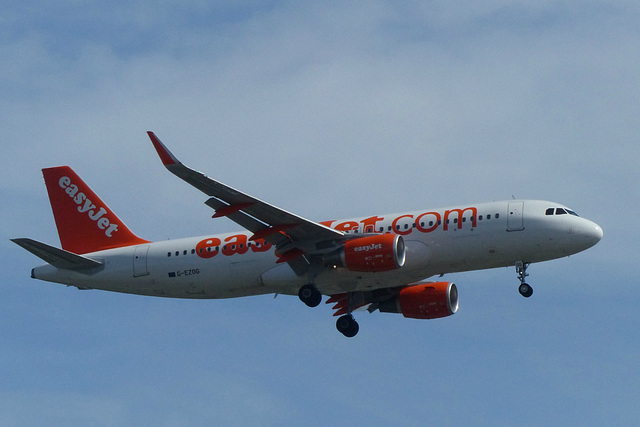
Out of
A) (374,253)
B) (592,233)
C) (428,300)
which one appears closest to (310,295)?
(374,253)

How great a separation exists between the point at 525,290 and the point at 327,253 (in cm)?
890

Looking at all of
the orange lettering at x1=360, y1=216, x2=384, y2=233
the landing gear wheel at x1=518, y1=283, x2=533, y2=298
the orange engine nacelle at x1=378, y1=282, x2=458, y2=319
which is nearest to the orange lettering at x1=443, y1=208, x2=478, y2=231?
the orange lettering at x1=360, y1=216, x2=384, y2=233

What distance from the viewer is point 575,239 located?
160 ft

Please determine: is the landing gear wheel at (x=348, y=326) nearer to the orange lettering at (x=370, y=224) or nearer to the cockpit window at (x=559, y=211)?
the orange lettering at (x=370, y=224)

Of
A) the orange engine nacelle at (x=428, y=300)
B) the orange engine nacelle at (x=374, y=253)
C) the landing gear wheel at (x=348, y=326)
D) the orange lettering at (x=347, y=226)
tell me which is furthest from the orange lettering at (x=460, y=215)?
the landing gear wheel at (x=348, y=326)

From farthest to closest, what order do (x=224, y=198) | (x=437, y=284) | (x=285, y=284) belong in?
(x=437, y=284) → (x=285, y=284) → (x=224, y=198)

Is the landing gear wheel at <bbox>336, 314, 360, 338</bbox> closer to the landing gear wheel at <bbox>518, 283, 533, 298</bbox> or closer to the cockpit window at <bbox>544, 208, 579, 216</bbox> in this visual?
the landing gear wheel at <bbox>518, 283, 533, 298</bbox>

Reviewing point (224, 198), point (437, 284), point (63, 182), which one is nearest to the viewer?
point (224, 198)

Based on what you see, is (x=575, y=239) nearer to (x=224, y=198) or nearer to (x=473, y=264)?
(x=473, y=264)

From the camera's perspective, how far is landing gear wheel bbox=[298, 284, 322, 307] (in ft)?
165

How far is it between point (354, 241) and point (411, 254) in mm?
2605

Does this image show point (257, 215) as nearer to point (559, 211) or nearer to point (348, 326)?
point (348, 326)

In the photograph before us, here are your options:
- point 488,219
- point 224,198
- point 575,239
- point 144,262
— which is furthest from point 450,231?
point 144,262

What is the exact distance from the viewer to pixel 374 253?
157 ft
